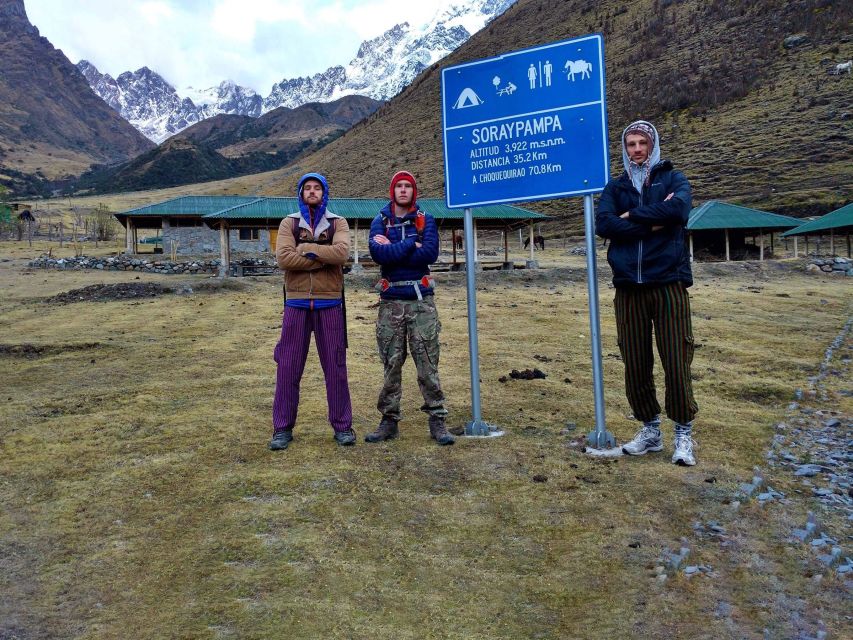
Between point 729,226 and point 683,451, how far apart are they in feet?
93.4

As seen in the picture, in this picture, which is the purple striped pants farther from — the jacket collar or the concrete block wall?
the concrete block wall

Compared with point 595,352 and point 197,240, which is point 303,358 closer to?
point 595,352

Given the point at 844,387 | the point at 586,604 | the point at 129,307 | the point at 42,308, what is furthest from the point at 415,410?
the point at 42,308

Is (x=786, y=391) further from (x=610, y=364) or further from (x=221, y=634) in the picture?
(x=221, y=634)

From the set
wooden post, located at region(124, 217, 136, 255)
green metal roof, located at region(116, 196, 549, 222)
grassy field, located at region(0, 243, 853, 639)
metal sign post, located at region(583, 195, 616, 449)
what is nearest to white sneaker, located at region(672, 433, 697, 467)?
grassy field, located at region(0, 243, 853, 639)

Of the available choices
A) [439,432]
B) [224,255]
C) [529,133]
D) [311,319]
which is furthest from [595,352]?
[224,255]

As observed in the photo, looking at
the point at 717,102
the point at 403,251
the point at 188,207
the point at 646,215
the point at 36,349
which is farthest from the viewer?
the point at 717,102

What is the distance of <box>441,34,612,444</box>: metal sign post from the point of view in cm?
480

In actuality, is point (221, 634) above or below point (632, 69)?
below

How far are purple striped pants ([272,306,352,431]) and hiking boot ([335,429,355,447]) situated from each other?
34 mm

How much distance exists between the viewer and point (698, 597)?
8.73ft

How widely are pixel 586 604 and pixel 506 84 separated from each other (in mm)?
3981

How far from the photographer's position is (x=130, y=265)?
1182 inches

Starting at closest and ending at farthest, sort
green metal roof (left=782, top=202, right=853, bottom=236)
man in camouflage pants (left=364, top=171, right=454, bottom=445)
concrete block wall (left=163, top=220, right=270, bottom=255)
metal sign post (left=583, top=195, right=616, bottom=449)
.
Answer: metal sign post (left=583, top=195, right=616, bottom=449)
man in camouflage pants (left=364, top=171, right=454, bottom=445)
green metal roof (left=782, top=202, right=853, bottom=236)
concrete block wall (left=163, top=220, right=270, bottom=255)
